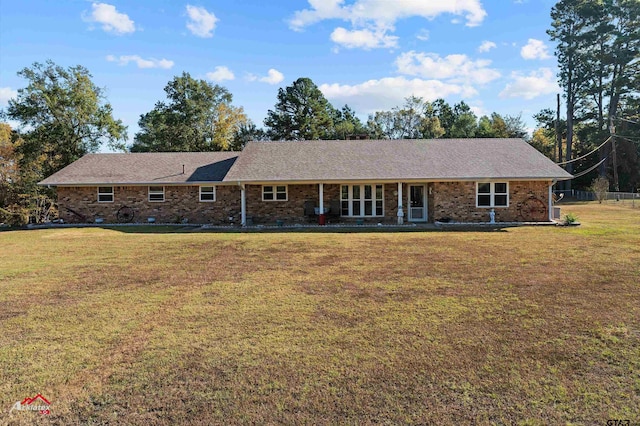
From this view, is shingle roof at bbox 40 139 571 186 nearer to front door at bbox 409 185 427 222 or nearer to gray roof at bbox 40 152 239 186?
gray roof at bbox 40 152 239 186

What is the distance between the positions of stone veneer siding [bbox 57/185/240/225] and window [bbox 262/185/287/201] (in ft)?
4.82

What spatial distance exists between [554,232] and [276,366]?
13.6 metres

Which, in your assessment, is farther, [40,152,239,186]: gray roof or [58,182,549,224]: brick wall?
[40,152,239,186]: gray roof

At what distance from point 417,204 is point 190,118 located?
2741 centimetres

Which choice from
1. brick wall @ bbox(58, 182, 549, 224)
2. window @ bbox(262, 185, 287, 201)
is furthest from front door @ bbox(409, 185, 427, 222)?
window @ bbox(262, 185, 287, 201)

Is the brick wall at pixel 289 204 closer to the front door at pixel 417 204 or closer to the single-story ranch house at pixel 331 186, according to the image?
the single-story ranch house at pixel 331 186

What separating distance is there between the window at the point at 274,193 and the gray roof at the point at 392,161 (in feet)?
3.40

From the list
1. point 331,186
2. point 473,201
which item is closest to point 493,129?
point 473,201

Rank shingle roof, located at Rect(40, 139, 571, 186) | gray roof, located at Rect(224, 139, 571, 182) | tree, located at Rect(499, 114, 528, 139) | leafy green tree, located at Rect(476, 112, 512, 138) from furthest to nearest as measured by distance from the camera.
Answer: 1. tree, located at Rect(499, 114, 528, 139)
2. leafy green tree, located at Rect(476, 112, 512, 138)
3. shingle roof, located at Rect(40, 139, 571, 186)
4. gray roof, located at Rect(224, 139, 571, 182)

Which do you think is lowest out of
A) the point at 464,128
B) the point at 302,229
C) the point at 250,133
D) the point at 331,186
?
the point at 302,229

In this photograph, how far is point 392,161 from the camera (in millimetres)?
18828

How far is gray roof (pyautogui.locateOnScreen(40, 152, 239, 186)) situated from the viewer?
19.4m

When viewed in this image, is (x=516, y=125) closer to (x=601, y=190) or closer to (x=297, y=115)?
(x=601, y=190)

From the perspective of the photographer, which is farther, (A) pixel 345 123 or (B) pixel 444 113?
(B) pixel 444 113
